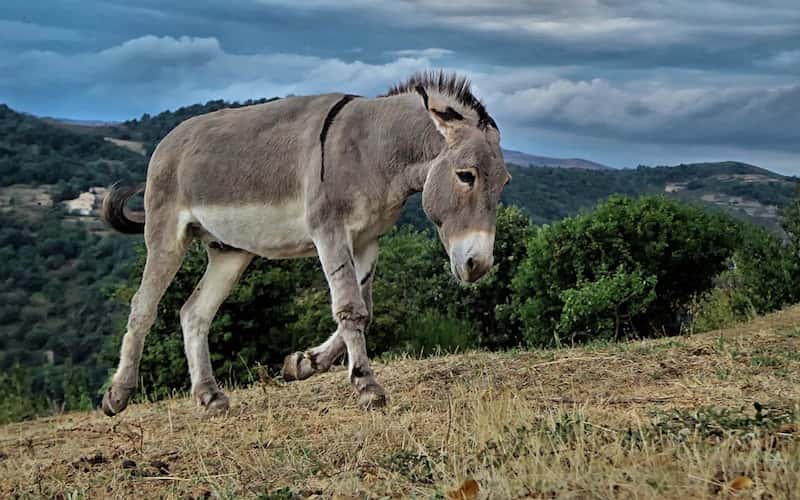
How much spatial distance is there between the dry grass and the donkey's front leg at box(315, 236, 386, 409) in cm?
27

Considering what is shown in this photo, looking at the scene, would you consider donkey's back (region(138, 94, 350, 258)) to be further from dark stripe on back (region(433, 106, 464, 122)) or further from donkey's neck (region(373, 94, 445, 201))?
dark stripe on back (region(433, 106, 464, 122))

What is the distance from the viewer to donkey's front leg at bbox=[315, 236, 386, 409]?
7324 millimetres

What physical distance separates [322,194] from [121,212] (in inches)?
126

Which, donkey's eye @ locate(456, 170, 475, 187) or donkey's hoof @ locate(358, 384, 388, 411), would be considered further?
donkey's hoof @ locate(358, 384, 388, 411)

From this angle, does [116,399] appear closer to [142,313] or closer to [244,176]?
[142,313]

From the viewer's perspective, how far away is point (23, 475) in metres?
6.75

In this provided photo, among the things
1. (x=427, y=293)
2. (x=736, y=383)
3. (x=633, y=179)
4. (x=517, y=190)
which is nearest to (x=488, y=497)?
(x=736, y=383)

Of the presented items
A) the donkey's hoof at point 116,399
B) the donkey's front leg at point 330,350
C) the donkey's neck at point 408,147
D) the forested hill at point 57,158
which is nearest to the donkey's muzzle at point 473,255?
the donkey's neck at point 408,147

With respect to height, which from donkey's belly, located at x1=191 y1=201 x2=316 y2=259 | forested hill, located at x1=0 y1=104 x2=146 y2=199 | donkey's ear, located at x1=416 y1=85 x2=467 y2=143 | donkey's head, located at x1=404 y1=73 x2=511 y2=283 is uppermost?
donkey's ear, located at x1=416 y1=85 x2=467 y2=143

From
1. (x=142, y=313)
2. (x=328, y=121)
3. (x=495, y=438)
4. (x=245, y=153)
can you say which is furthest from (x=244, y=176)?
(x=495, y=438)

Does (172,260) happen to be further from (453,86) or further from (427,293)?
(427,293)

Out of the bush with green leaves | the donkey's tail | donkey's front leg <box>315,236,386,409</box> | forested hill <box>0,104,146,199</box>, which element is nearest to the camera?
donkey's front leg <box>315,236,386,409</box>

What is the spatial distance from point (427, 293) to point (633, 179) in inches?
2076

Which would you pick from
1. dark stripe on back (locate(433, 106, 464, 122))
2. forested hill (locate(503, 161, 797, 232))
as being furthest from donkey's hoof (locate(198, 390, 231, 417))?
forested hill (locate(503, 161, 797, 232))
